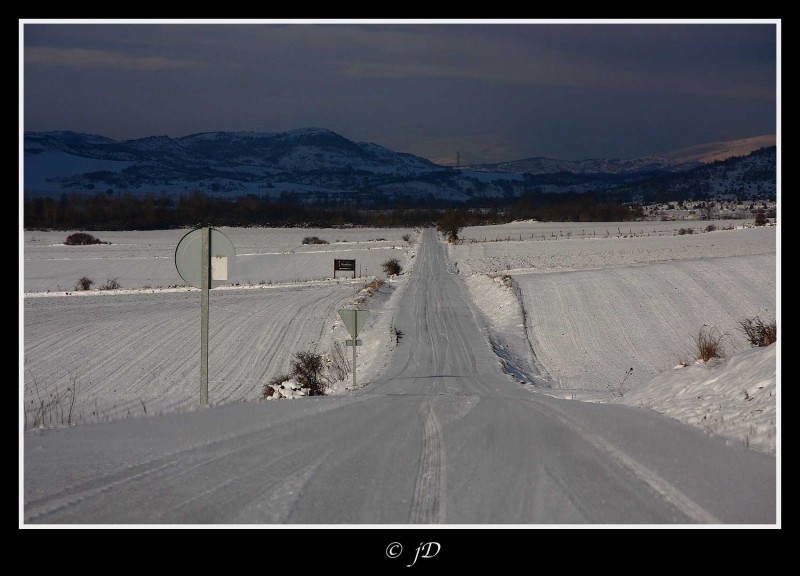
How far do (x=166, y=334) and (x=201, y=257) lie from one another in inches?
894

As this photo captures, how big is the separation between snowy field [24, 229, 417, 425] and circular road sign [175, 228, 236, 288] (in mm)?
1653

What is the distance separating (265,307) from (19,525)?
113ft

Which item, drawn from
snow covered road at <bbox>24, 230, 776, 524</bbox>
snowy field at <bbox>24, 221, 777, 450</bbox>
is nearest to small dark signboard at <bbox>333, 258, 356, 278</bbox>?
snowy field at <bbox>24, 221, 777, 450</bbox>

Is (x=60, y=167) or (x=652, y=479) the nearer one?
(x=652, y=479)

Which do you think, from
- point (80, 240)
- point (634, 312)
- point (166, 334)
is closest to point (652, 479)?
point (166, 334)

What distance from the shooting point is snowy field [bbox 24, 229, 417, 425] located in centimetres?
1874

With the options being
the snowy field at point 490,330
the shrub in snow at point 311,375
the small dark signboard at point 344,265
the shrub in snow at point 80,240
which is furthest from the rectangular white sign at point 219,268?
the shrub in snow at point 80,240

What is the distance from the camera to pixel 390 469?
527 centimetres

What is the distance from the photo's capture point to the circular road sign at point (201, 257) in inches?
330

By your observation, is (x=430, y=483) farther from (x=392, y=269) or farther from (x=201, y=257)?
(x=392, y=269)

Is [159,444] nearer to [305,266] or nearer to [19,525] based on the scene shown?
[19,525]

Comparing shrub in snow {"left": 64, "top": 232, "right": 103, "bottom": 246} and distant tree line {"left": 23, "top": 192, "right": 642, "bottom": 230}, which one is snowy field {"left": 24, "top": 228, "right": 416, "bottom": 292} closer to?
shrub in snow {"left": 64, "top": 232, "right": 103, "bottom": 246}

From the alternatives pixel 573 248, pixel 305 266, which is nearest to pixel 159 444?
pixel 305 266
